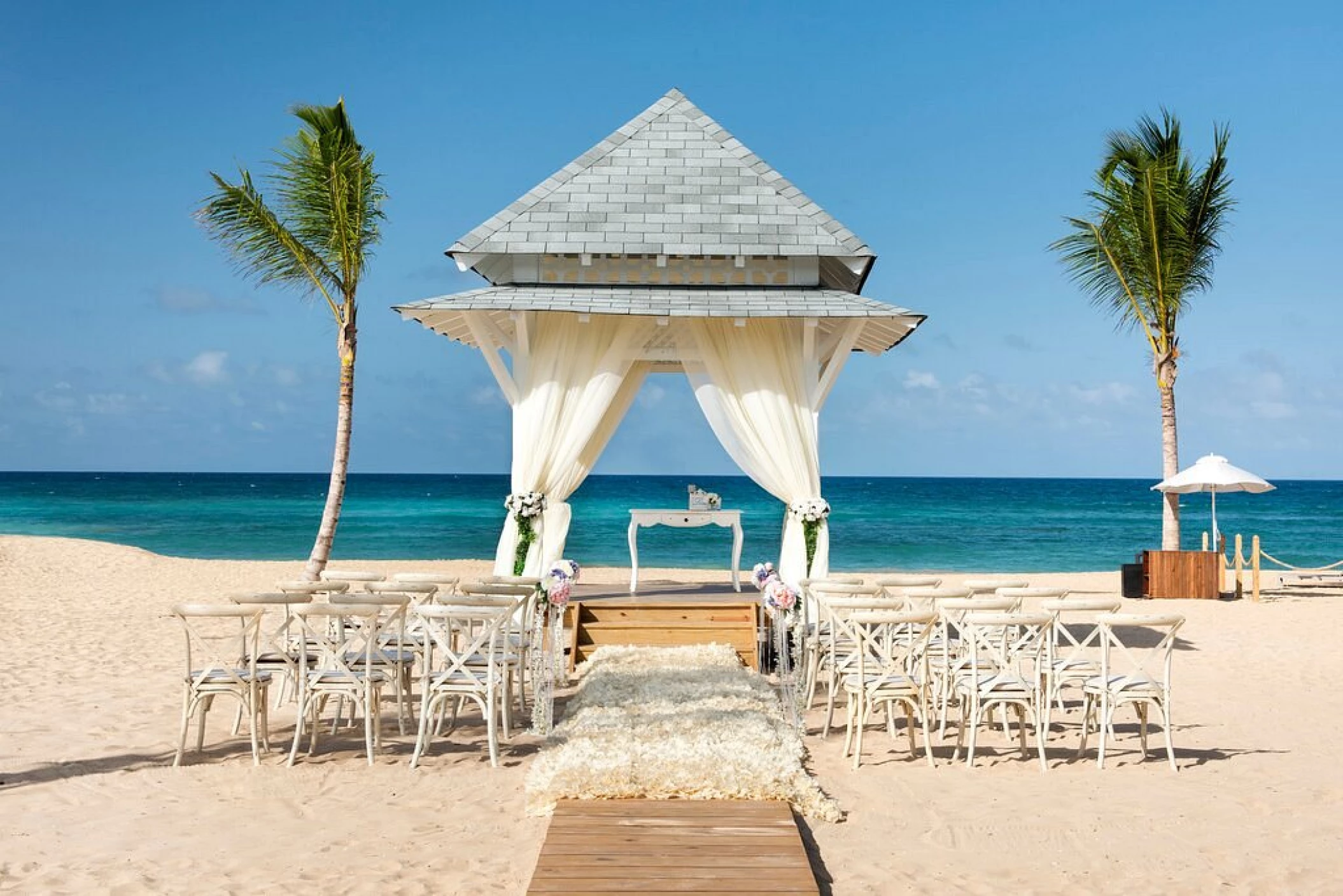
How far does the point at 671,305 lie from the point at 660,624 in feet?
8.41

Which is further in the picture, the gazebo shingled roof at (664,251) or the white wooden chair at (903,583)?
the gazebo shingled roof at (664,251)

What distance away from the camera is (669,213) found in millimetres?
9883

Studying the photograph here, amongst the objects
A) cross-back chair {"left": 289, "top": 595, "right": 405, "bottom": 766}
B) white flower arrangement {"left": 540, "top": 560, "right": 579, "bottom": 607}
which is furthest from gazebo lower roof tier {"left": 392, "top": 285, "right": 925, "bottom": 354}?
cross-back chair {"left": 289, "top": 595, "right": 405, "bottom": 766}

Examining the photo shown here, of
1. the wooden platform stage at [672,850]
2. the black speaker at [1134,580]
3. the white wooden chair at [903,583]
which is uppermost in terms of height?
the white wooden chair at [903,583]

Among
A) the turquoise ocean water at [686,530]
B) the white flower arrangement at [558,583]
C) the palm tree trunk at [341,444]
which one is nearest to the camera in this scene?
the white flower arrangement at [558,583]

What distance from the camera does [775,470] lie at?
9.38 meters

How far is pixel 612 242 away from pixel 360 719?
4.45 meters

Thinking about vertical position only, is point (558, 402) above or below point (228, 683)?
above

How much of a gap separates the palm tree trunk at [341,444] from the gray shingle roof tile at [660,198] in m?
3.66

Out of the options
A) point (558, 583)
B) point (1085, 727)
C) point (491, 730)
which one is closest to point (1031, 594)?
point (1085, 727)

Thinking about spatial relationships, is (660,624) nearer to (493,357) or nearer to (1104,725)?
(493,357)

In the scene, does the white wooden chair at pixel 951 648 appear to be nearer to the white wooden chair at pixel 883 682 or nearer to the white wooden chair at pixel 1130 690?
the white wooden chair at pixel 883 682

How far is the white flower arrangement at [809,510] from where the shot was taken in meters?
9.27

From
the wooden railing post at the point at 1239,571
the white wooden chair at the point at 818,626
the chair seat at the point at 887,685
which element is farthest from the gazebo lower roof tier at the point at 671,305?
the wooden railing post at the point at 1239,571
